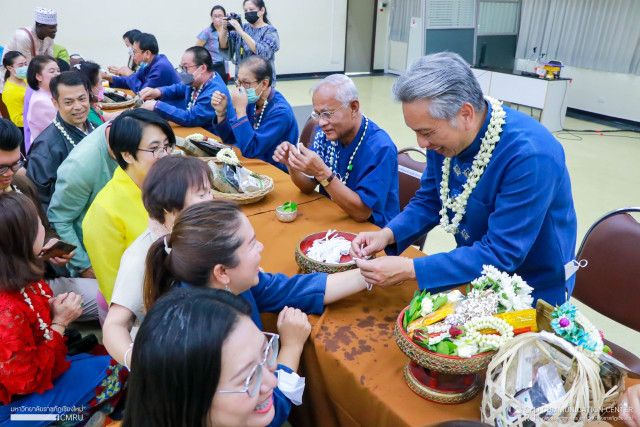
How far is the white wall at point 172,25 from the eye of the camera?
7895 millimetres

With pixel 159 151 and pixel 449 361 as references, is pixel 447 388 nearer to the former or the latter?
pixel 449 361

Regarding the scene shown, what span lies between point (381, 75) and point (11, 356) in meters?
11.1

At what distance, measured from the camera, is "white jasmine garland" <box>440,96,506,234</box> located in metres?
1.43

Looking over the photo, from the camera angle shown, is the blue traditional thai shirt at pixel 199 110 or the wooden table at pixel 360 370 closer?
the wooden table at pixel 360 370

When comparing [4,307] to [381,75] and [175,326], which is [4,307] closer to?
[175,326]

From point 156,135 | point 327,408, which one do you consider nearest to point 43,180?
point 156,135

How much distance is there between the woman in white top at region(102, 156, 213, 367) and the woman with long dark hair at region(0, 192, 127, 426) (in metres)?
0.28

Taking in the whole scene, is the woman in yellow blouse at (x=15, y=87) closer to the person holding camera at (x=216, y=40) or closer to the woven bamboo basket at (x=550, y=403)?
the person holding camera at (x=216, y=40)

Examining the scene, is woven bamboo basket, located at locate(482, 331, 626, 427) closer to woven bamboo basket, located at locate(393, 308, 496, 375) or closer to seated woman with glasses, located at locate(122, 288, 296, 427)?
woven bamboo basket, located at locate(393, 308, 496, 375)

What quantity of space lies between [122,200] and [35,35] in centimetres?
415

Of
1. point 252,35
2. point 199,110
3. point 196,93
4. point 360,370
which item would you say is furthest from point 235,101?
point 252,35

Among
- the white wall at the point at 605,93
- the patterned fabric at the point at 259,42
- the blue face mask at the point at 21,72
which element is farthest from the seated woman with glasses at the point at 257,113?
the white wall at the point at 605,93

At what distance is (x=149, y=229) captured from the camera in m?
1.58

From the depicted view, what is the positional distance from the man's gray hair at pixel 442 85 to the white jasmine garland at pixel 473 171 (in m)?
0.11
